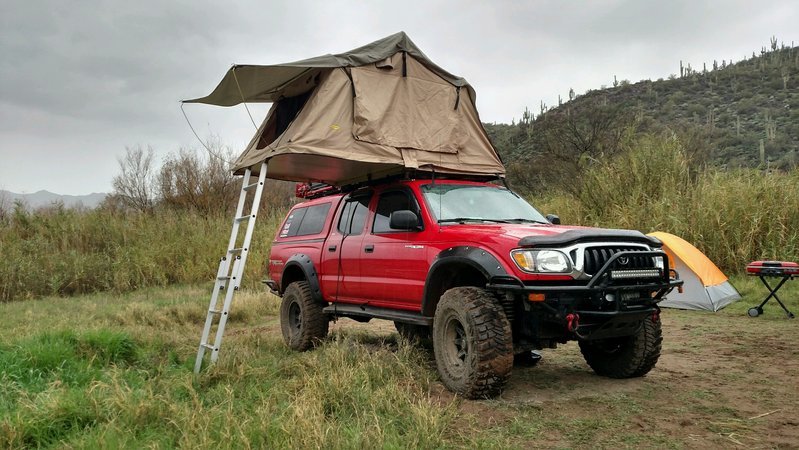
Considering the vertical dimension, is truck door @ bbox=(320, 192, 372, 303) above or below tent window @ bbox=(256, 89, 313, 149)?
below

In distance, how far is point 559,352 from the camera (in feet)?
22.4

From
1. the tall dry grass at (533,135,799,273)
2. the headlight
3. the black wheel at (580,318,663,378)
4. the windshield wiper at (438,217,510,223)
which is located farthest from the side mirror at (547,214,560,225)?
the tall dry grass at (533,135,799,273)

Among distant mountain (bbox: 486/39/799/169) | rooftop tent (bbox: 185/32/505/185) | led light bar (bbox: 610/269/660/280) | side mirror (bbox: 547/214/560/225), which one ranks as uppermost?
distant mountain (bbox: 486/39/799/169)

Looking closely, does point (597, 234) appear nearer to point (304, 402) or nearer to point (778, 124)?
point (304, 402)

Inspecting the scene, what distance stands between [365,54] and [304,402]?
3.67 m

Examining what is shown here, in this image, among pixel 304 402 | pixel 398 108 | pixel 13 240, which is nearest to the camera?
pixel 304 402

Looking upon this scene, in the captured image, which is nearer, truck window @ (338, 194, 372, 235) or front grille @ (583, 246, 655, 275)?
front grille @ (583, 246, 655, 275)

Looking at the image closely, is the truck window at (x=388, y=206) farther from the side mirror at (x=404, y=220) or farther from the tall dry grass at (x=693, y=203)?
the tall dry grass at (x=693, y=203)

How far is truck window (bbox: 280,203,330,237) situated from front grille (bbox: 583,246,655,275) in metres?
3.74

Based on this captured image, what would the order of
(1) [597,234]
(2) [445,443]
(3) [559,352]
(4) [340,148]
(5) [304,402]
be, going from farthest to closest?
(3) [559,352] → (4) [340,148] → (1) [597,234] → (5) [304,402] → (2) [445,443]

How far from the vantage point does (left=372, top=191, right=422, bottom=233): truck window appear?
6128 mm

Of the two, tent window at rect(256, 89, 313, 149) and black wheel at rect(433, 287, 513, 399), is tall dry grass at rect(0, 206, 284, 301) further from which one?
black wheel at rect(433, 287, 513, 399)

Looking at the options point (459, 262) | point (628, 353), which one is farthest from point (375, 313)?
point (628, 353)

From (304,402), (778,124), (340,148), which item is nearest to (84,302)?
(340,148)
